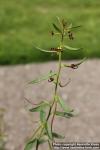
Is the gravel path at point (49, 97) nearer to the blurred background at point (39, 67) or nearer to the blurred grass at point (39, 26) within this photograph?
the blurred background at point (39, 67)

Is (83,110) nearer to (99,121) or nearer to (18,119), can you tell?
(99,121)

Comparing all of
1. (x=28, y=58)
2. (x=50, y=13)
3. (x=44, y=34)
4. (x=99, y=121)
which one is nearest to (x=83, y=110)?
→ (x=99, y=121)

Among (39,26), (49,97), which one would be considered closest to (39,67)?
(49,97)

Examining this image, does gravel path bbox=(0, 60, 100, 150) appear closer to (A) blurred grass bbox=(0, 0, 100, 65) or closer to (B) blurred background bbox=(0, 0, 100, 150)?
(B) blurred background bbox=(0, 0, 100, 150)

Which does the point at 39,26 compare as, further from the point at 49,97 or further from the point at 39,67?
the point at 49,97

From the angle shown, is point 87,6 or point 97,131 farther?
point 87,6

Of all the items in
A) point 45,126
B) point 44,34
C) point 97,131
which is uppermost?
point 45,126
